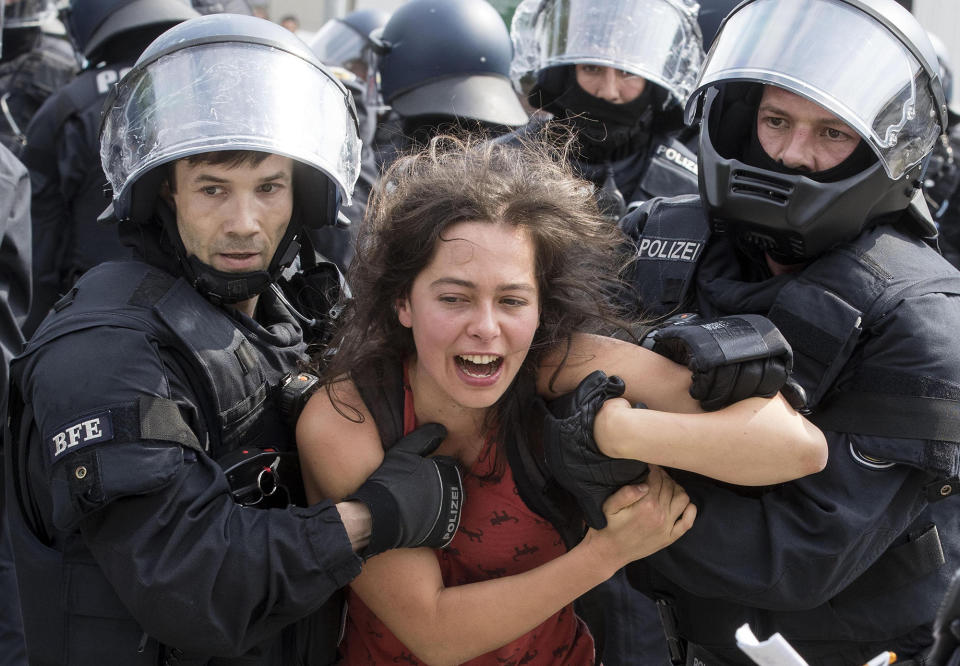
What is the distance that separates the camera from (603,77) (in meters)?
4.23

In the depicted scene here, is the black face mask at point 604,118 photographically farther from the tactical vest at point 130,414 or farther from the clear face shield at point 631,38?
the tactical vest at point 130,414

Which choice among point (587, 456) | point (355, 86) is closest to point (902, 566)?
point (587, 456)

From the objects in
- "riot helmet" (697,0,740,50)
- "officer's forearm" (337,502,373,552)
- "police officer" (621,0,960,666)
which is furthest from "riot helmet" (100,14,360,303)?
"riot helmet" (697,0,740,50)

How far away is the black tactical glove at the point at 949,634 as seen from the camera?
1.47 metres

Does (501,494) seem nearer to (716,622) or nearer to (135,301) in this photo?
(716,622)

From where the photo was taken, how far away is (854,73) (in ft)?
7.68

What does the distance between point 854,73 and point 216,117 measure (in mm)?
1492

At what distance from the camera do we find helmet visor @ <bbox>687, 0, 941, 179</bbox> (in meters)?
2.33

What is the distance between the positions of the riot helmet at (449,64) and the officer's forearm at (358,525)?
11.0 feet

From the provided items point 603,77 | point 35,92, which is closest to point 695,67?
point 603,77

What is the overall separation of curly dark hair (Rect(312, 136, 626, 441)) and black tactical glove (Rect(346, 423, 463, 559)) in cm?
20

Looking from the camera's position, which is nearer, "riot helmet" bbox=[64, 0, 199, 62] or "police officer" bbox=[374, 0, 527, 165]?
"riot helmet" bbox=[64, 0, 199, 62]

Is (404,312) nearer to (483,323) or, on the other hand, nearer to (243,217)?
(483,323)

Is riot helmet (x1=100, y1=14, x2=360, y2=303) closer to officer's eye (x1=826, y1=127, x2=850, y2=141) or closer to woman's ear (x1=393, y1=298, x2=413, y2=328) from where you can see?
woman's ear (x1=393, y1=298, x2=413, y2=328)
